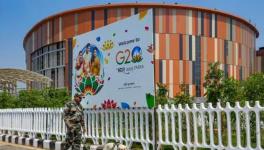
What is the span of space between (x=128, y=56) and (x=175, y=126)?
2199 mm

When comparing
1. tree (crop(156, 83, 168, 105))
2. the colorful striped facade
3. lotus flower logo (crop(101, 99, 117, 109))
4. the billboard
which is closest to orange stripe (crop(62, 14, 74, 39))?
the colorful striped facade

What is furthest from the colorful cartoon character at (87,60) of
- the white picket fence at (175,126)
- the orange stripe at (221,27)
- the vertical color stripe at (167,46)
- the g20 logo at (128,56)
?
the orange stripe at (221,27)

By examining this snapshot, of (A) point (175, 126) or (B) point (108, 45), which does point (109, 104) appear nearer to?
(B) point (108, 45)

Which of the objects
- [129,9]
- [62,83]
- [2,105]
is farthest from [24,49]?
[2,105]

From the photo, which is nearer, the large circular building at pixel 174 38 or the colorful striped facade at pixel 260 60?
the large circular building at pixel 174 38

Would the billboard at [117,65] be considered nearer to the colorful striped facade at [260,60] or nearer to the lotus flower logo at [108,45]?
the lotus flower logo at [108,45]

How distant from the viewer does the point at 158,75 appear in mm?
62406

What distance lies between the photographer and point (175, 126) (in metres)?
11.6

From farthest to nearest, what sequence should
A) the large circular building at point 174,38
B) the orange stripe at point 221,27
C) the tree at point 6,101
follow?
the orange stripe at point 221,27 → the large circular building at point 174,38 → the tree at point 6,101

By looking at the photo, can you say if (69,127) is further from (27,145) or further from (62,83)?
(62,83)

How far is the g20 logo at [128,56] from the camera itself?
11.9 metres

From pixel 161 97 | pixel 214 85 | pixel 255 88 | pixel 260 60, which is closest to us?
pixel 255 88

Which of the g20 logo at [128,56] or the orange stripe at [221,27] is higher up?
the orange stripe at [221,27]

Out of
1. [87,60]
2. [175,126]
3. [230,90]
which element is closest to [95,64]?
[87,60]
